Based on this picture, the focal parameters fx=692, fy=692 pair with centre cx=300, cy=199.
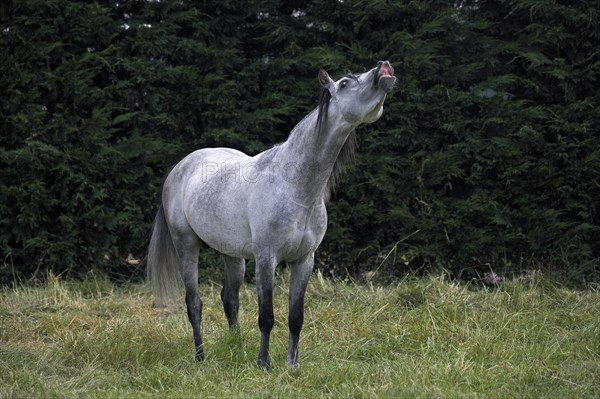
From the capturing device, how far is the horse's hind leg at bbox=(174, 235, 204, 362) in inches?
187

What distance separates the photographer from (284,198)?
4.11 meters

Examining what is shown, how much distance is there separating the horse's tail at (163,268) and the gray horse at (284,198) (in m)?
0.31

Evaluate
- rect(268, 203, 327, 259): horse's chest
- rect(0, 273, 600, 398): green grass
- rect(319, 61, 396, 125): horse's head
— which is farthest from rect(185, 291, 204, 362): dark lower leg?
rect(319, 61, 396, 125): horse's head

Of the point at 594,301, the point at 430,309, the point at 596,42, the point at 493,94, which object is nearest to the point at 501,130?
the point at 493,94

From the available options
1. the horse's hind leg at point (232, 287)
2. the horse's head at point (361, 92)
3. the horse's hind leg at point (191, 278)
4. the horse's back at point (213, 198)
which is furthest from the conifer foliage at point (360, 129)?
the horse's head at point (361, 92)

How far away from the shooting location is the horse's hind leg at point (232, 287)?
190 inches

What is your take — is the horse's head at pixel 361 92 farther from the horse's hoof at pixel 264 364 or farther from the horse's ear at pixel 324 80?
the horse's hoof at pixel 264 364

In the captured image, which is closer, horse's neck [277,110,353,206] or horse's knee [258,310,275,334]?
horse's neck [277,110,353,206]

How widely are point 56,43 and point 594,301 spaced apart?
5411 millimetres

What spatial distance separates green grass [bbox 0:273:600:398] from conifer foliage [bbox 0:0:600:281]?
847 mm

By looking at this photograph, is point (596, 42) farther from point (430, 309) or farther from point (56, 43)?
point (56, 43)

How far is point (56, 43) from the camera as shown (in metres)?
6.68

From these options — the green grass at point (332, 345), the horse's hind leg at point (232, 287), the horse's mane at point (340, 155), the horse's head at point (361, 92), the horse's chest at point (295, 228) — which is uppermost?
the horse's head at point (361, 92)

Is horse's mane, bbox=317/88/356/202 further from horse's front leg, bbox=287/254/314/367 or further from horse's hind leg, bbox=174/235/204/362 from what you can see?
horse's hind leg, bbox=174/235/204/362
